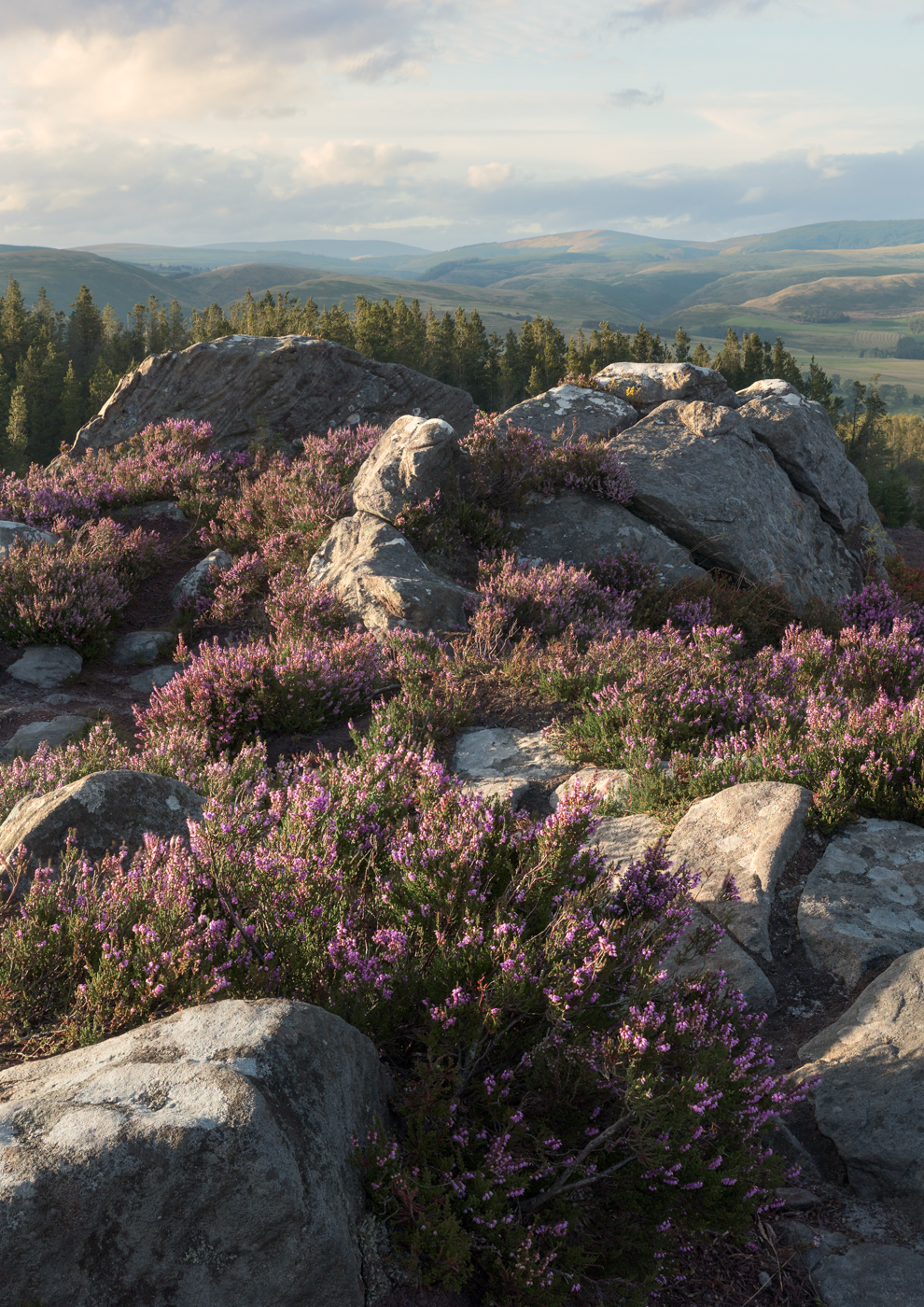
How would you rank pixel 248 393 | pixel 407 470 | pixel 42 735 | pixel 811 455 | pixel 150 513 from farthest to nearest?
pixel 248 393 → pixel 811 455 → pixel 150 513 → pixel 407 470 → pixel 42 735

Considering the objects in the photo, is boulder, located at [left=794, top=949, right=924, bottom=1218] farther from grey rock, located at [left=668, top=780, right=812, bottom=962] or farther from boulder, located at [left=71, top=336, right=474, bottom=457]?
boulder, located at [left=71, top=336, right=474, bottom=457]

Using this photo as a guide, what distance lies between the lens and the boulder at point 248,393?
17.1 metres

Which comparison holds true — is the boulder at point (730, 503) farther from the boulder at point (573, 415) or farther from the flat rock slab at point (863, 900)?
the flat rock slab at point (863, 900)

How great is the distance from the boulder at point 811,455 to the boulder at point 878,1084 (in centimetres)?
1312

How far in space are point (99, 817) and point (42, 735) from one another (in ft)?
12.6

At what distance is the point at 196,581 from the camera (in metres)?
11.1

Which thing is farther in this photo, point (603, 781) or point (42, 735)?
point (42, 735)

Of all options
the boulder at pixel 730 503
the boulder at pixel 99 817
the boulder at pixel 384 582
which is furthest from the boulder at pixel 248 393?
the boulder at pixel 99 817

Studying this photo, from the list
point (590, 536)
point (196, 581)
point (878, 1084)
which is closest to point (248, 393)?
point (196, 581)

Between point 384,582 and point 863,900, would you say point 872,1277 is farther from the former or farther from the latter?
point 384,582

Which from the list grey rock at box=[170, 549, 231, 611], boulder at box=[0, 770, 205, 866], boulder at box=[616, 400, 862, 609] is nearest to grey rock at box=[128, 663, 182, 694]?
grey rock at box=[170, 549, 231, 611]

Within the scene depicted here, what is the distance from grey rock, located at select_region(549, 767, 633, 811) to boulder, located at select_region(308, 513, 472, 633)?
3.50 meters

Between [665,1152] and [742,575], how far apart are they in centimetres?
1089

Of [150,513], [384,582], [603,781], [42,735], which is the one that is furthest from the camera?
[150,513]
